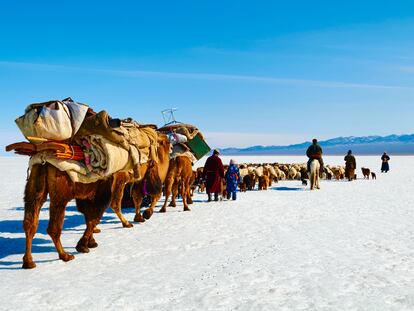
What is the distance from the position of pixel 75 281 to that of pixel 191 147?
27.9 ft

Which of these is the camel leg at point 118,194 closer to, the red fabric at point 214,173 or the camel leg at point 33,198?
the camel leg at point 33,198

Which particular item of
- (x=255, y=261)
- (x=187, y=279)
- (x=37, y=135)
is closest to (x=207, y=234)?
(x=255, y=261)

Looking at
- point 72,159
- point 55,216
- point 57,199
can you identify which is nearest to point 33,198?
point 57,199

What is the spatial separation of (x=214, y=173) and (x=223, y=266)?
9.21 meters

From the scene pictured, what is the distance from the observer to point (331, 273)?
588 centimetres

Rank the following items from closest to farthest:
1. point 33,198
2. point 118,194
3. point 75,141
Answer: point 33,198 → point 75,141 → point 118,194

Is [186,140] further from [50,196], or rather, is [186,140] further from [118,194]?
[50,196]

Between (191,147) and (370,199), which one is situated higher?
(191,147)

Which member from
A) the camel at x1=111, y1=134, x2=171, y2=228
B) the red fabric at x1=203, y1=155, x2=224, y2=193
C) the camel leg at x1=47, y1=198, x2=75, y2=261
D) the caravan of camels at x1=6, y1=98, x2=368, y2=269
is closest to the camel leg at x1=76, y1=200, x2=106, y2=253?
the caravan of camels at x1=6, y1=98, x2=368, y2=269

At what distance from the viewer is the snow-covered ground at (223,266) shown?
191 inches

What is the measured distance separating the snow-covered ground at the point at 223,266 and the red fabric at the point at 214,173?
428 centimetres

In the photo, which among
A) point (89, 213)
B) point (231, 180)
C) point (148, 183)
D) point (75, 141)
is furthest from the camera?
point (231, 180)

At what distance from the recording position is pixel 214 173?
15.5m

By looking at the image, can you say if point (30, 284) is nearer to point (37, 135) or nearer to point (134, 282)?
point (134, 282)
